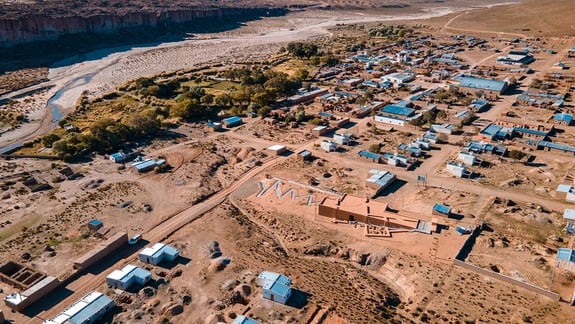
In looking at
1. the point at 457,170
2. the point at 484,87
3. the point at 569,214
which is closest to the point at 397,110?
the point at 457,170

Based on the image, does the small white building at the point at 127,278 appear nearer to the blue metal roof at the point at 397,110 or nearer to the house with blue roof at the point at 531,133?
the blue metal roof at the point at 397,110

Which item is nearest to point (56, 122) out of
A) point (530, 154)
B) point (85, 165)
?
point (85, 165)

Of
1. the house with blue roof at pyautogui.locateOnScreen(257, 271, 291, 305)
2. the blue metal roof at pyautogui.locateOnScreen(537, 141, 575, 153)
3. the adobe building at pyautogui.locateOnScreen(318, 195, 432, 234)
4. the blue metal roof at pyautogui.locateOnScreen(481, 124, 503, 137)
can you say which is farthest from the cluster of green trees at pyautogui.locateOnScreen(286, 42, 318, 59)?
the house with blue roof at pyautogui.locateOnScreen(257, 271, 291, 305)

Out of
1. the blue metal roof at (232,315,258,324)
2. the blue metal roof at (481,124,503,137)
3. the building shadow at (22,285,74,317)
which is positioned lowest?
the building shadow at (22,285,74,317)

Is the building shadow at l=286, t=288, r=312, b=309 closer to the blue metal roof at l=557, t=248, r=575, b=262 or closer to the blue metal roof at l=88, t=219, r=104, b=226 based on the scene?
the blue metal roof at l=88, t=219, r=104, b=226

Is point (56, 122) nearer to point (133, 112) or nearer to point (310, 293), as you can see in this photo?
point (133, 112)
